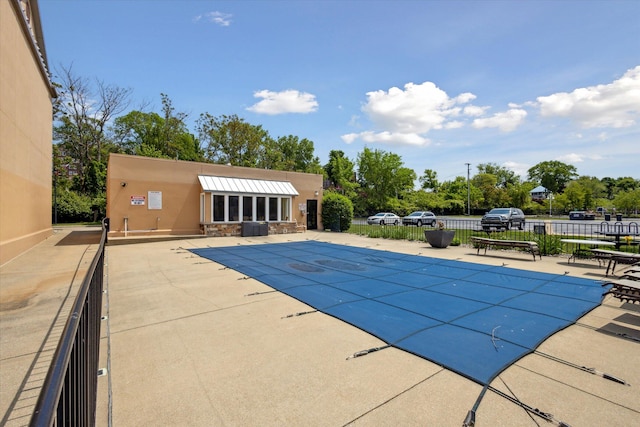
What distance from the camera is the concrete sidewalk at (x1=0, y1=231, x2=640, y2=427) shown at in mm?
2727

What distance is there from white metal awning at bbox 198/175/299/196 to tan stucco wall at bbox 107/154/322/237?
498 mm

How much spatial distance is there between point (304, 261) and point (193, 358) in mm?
6494

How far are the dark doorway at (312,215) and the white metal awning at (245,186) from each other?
6.76ft

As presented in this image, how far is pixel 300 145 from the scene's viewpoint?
5159 centimetres

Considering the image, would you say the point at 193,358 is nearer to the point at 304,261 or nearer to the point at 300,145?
the point at 304,261

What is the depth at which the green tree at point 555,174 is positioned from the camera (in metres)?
74.1

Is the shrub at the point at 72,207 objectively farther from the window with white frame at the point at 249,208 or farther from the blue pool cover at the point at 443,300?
the blue pool cover at the point at 443,300

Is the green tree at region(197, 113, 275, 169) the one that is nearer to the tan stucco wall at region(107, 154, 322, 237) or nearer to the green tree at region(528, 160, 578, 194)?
the tan stucco wall at region(107, 154, 322, 237)

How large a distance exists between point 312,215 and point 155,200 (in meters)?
10.6

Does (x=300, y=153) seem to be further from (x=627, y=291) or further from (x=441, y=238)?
(x=627, y=291)

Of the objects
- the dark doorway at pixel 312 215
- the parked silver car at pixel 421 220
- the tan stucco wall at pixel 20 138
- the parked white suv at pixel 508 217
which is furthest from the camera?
the parked silver car at pixel 421 220

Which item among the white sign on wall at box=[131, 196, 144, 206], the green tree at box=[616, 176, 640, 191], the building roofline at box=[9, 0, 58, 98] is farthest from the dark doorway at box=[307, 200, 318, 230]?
the green tree at box=[616, 176, 640, 191]

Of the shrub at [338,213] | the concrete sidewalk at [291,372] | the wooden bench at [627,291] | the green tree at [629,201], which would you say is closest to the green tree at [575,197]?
the green tree at [629,201]

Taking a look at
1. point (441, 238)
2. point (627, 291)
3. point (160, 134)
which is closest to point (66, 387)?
point (627, 291)
